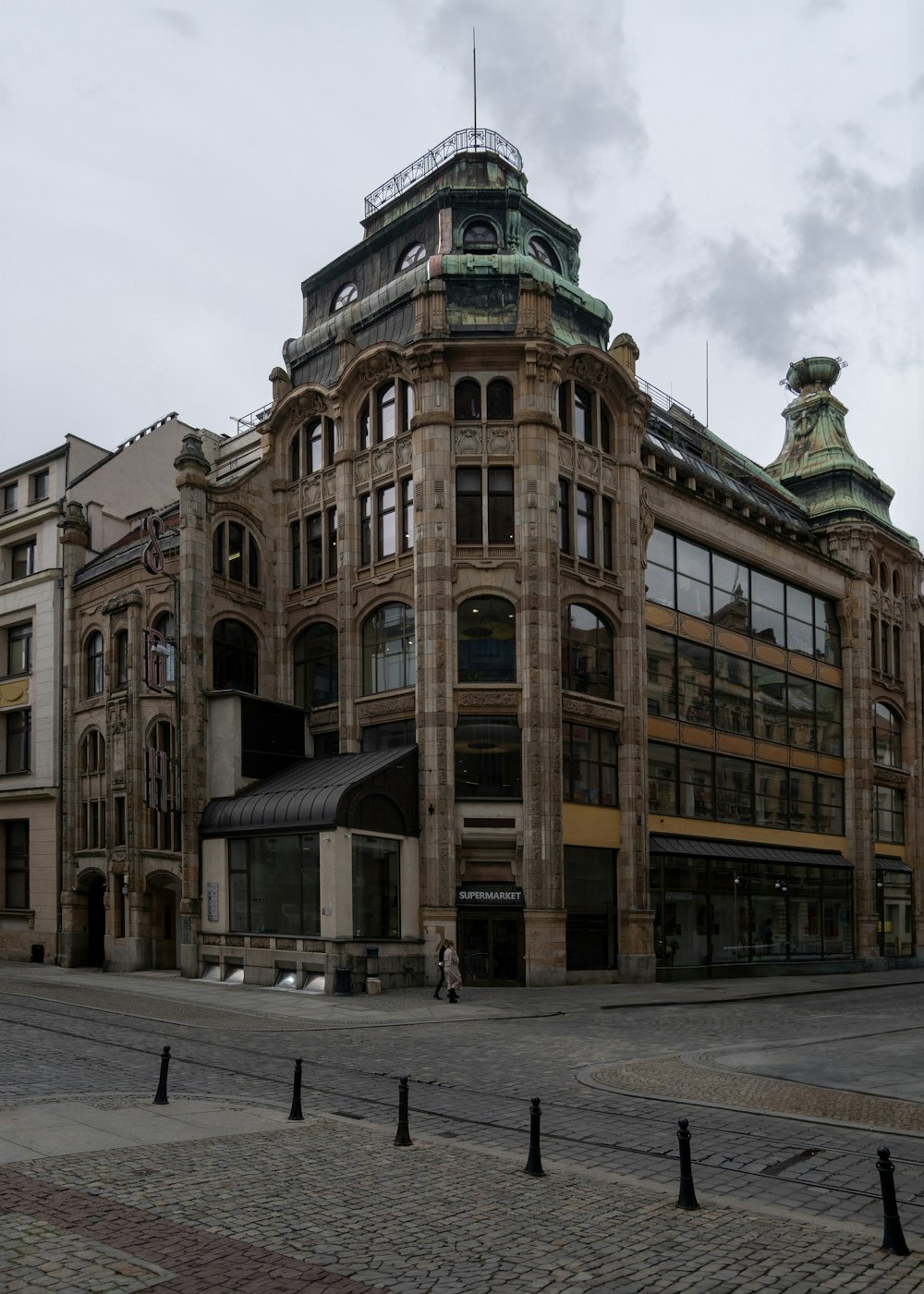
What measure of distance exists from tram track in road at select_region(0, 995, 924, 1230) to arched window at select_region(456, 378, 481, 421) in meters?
24.1

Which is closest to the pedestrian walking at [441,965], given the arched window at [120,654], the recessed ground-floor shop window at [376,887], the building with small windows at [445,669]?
the building with small windows at [445,669]

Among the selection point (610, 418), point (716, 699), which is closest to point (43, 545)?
point (610, 418)

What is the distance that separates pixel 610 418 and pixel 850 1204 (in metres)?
34.2

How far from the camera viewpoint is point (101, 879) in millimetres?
45625

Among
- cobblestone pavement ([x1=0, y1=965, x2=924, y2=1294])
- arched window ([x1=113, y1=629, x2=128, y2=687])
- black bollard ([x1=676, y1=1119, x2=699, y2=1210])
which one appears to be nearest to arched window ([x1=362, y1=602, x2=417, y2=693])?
arched window ([x1=113, y1=629, x2=128, y2=687])

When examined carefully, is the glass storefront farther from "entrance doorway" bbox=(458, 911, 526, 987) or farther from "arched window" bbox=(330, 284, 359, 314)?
"arched window" bbox=(330, 284, 359, 314)

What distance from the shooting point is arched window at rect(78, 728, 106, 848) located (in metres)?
44.8

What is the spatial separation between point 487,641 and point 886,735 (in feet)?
92.6

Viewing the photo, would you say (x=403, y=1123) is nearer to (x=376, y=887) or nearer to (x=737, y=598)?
(x=376, y=887)

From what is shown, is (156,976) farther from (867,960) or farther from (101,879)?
(867,960)

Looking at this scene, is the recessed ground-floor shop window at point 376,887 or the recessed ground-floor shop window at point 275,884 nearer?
the recessed ground-floor shop window at point 376,887

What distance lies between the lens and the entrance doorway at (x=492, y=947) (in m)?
36.9

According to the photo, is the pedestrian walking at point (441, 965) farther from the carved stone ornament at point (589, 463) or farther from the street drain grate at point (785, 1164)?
the street drain grate at point (785, 1164)

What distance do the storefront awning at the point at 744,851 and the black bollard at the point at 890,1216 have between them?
106 ft
